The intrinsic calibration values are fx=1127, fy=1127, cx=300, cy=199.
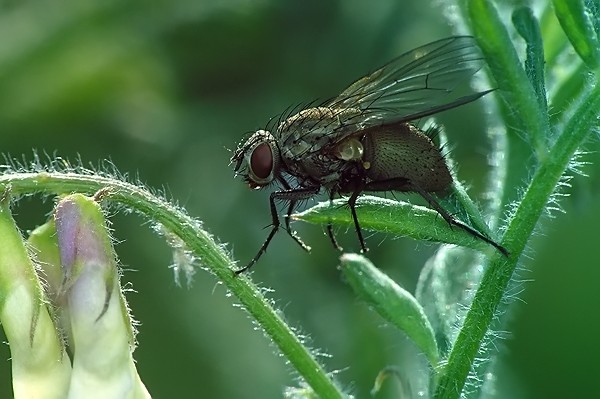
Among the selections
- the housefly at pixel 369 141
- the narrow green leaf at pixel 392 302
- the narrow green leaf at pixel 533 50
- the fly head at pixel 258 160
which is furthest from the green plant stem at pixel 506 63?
the fly head at pixel 258 160

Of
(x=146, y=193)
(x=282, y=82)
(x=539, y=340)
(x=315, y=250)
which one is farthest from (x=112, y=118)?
(x=146, y=193)

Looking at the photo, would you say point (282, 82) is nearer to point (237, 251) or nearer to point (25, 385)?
point (237, 251)

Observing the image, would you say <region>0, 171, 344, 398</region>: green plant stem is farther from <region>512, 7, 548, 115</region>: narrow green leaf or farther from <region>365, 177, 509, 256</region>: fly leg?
<region>512, 7, 548, 115</region>: narrow green leaf

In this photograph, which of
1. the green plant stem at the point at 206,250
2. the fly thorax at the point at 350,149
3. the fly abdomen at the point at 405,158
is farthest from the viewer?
the fly thorax at the point at 350,149

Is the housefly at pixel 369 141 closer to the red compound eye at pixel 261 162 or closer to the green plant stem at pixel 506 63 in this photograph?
the red compound eye at pixel 261 162

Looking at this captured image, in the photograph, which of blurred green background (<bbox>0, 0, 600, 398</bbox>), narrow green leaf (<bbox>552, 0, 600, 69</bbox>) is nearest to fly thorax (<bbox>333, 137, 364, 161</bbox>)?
narrow green leaf (<bbox>552, 0, 600, 69</bbox>)
